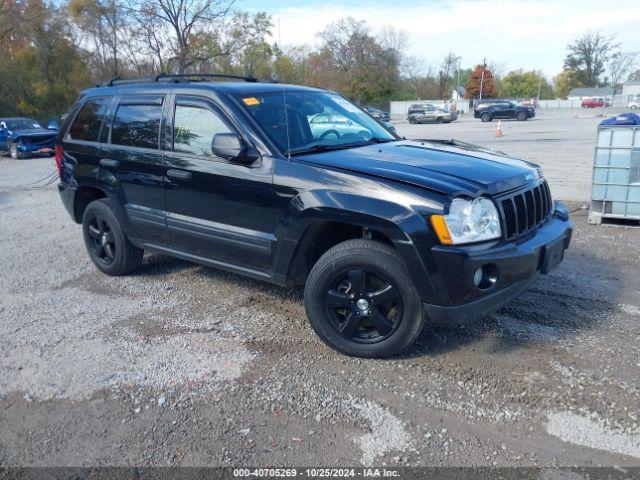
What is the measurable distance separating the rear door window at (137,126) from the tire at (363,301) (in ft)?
6.72

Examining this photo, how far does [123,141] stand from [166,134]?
66 centimetres

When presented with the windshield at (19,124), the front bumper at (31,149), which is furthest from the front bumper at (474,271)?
the windshield at (19,124)

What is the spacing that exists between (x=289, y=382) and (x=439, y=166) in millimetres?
1739

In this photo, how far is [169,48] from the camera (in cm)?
2755

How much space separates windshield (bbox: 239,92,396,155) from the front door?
0.26 metres

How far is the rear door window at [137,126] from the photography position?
15.8 ft

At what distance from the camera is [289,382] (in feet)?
11.6

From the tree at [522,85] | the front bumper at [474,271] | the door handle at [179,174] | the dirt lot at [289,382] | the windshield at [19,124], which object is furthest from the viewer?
the tree at [522,85]

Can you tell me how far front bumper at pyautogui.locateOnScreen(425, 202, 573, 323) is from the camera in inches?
130

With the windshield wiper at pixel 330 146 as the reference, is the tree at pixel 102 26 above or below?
above

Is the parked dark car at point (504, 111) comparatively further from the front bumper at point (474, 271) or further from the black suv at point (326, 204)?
the front bumper at point (474, 271)

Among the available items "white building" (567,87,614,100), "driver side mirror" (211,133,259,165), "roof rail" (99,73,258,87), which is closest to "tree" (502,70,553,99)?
"white building" (567,87,614,100)

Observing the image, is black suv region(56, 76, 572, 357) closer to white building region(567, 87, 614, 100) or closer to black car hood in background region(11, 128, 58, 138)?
black car hood in background region(11, 128, 58, 138)

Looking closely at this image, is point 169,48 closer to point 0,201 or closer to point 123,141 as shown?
point 0,201
